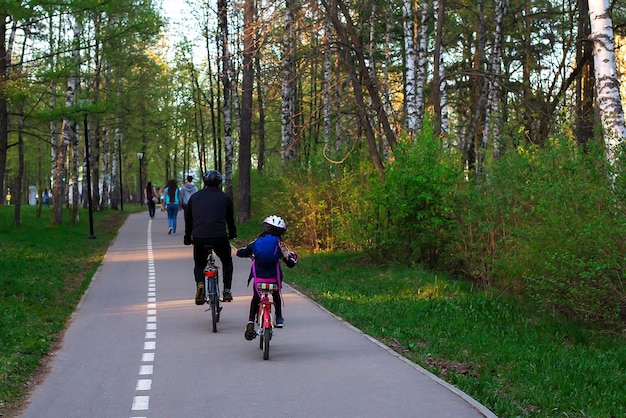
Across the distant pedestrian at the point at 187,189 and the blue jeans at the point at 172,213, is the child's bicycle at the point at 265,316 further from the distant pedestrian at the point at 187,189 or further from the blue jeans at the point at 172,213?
the blue jeans at the point at 172,213

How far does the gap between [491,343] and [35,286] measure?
1033cm

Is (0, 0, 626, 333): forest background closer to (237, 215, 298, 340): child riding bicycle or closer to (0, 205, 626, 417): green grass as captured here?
(0, 205, 626, 417): green grass

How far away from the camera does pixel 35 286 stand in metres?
18.4

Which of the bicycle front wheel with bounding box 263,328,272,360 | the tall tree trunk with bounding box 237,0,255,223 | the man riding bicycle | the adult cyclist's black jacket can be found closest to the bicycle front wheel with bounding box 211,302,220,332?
the man riding bicycle

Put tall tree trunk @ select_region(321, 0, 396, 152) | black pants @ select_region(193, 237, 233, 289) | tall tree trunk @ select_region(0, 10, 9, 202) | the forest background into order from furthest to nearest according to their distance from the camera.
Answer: tall tree trunk @ select_region(0, 10, 9, 202)
tall tree trunk @ select_region(321, 0, 396, 152)
black pants @ select_region(193, 237, 233, 289)
the forest background

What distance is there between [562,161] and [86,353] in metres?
7.11

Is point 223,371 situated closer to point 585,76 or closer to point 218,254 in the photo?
point 218,254

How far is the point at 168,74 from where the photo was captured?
6531cm

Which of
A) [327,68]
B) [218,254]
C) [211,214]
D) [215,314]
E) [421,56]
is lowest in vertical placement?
[215,314]

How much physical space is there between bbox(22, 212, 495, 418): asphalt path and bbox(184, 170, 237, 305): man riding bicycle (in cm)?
72

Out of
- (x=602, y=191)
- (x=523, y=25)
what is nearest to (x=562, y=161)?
(x=602, y=191)

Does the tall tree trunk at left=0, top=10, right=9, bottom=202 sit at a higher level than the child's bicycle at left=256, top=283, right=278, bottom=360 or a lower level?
higher

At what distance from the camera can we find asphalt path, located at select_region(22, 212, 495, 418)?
7.95 meters

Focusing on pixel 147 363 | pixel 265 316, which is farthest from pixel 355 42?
pixel 147 363
